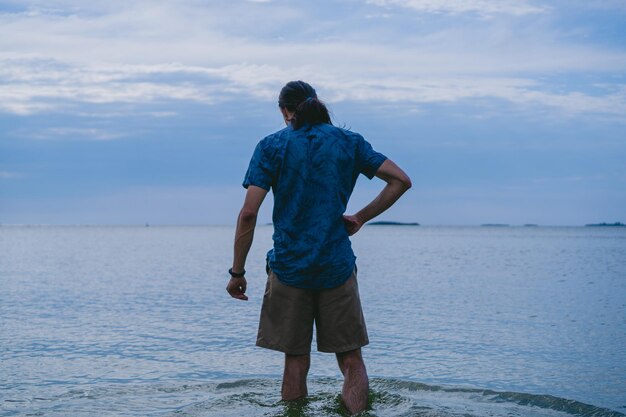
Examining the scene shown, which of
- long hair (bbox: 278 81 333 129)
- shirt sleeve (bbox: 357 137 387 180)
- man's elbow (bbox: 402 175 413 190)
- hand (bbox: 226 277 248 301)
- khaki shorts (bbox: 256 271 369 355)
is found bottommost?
khaki shorts (bbox: 256 271 369 355)

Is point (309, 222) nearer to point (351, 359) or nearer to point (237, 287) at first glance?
point (237, 287)

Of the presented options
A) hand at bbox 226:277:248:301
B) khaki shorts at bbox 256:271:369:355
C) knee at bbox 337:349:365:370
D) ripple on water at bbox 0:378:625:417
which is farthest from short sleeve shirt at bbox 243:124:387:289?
ripple on water at bbox 0:378:625:417

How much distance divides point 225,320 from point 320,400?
8.09 m

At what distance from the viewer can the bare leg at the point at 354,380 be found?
561cm

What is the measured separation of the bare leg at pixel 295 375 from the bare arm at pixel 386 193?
1.01 metres

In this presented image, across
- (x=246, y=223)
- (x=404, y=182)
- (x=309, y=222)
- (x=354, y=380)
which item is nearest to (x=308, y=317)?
(x=354, y=380)

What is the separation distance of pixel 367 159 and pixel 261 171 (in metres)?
0.75

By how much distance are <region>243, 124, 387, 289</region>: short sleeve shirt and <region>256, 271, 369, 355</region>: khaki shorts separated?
14 cm

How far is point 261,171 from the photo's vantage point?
520 centimetres

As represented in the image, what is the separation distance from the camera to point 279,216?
5.32 m

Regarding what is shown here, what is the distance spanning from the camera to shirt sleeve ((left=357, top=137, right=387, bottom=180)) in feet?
17.5

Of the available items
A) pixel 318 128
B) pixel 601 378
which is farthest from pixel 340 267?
pixel 601 378

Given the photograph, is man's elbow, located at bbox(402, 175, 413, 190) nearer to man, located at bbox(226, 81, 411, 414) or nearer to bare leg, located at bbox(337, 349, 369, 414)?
man, located at bbox(226, 81, 411, 414)

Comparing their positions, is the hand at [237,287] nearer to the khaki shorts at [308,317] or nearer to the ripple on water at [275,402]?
the khaki shorts at [308,317]
